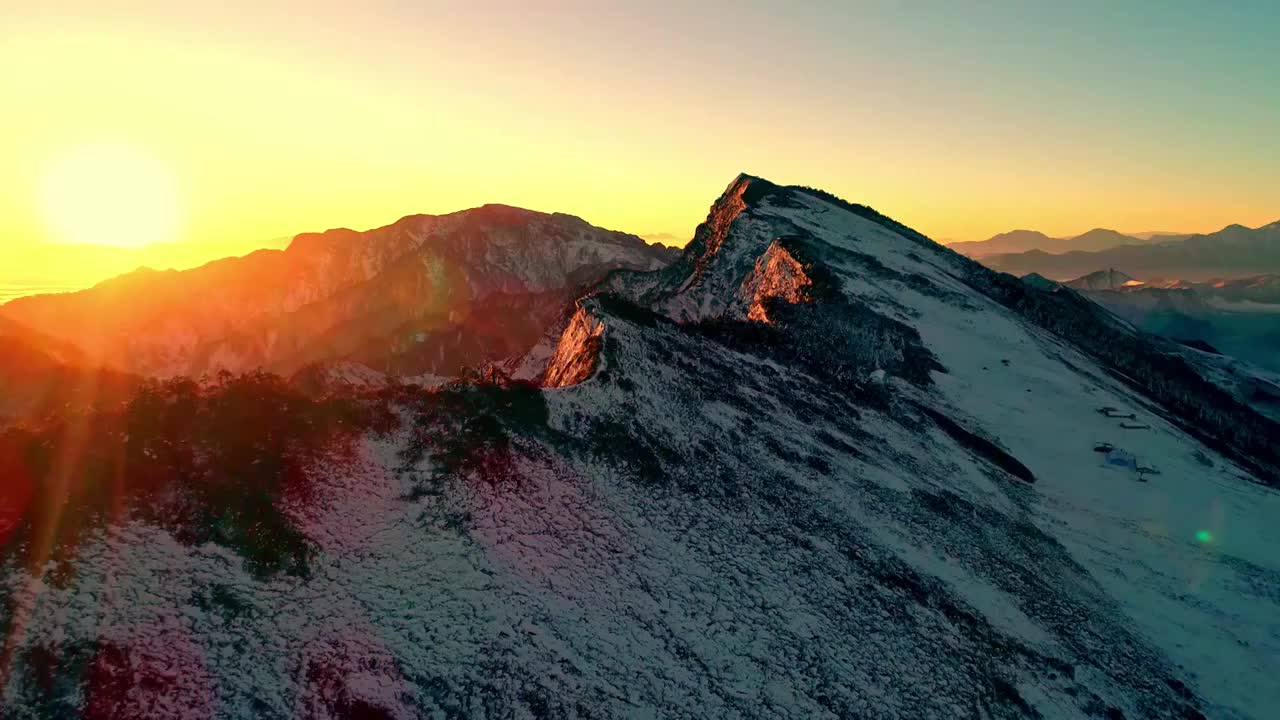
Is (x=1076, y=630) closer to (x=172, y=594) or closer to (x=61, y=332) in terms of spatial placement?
(x=172, y=594)

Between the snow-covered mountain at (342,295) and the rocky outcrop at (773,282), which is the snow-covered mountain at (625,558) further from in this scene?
the snow-covered mountain at (342,295)

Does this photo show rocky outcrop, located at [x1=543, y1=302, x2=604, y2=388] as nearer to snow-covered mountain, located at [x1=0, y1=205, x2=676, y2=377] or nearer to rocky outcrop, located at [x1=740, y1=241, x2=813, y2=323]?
rocky outcrop, located at [x1=740, y1=241, x2=813, y2=323]

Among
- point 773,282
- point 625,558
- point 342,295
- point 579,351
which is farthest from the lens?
point 342,295

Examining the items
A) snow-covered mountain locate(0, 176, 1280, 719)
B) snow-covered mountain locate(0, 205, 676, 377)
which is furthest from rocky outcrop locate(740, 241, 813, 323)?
snow-covered mountain locate(0, 205, 676, 377)

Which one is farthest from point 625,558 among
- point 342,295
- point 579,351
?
point 342,295

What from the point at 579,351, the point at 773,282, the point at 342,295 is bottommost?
the point at 579,351

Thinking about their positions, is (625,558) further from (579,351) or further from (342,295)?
(342,295)

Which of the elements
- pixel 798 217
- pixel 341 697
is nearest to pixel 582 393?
pixel 341 697
